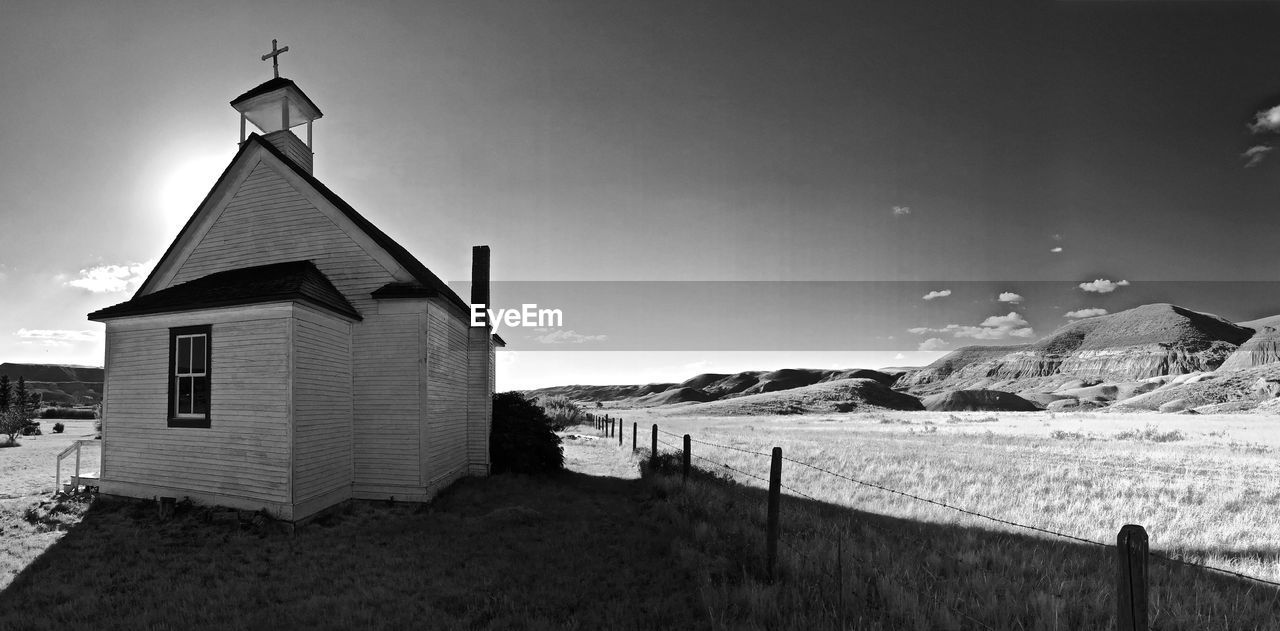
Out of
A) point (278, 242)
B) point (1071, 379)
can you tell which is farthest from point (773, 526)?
point (1071, 379)

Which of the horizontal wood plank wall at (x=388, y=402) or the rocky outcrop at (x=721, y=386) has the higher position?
the horizontal wood plank wall at (x=388, y=402)

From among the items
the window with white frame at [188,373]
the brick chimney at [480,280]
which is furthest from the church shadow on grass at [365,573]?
the brick chimney at [480,280]

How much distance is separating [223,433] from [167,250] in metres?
6.14

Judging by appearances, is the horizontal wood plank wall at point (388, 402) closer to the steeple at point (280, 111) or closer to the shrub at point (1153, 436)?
the steeple at point (280, 111)

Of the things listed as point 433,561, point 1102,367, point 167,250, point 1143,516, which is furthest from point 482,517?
point 1102,367

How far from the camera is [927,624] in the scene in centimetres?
515

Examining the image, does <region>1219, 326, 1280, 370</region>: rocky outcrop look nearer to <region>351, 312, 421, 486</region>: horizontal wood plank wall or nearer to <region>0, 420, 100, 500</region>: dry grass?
<region>351, 312, 421, 486</region>: horizontal wood plank wall

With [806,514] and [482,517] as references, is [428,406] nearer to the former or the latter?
[482,517]

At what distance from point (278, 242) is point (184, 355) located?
3153 mm

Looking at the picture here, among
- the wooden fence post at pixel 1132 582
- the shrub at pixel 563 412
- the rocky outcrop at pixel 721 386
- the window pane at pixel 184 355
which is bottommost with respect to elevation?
the rocky outcrop at pixel 721 386

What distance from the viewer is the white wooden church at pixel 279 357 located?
408 inches

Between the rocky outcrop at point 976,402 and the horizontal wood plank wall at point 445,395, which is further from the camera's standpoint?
the rocky outcrop at point 976,402

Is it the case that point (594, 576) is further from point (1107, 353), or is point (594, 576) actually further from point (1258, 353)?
point (1107, 353)

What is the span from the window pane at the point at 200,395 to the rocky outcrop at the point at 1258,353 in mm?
147642
